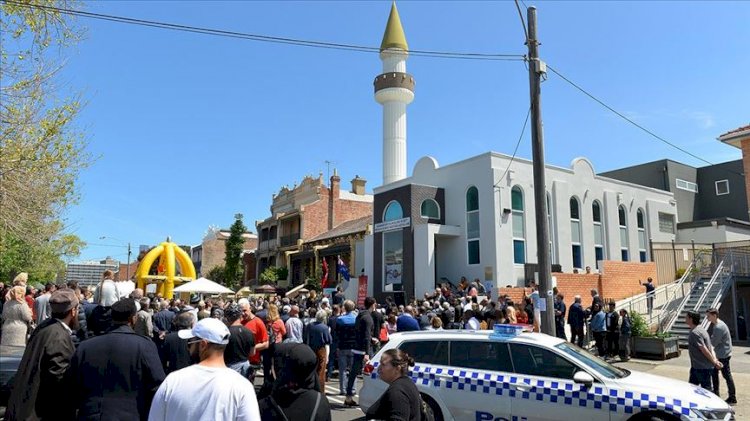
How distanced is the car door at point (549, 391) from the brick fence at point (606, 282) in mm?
14526

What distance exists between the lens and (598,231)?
29.7m

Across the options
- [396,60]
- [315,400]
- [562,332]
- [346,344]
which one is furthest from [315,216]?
[315,400]

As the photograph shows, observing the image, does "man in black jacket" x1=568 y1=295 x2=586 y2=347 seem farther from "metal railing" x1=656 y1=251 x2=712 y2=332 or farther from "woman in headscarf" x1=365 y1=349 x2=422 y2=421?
"woman in headscarf" x1=365 y1=349 x2=422 y2=421

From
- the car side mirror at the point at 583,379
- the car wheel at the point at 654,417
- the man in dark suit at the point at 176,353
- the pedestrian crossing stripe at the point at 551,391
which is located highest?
the man in dark suit at the point at 176,353

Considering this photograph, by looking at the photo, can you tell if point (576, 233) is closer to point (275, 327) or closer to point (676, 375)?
point (676, 375)

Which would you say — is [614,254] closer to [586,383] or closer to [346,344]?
[346,344]

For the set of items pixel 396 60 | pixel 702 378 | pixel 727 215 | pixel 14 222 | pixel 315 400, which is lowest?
pixel 702 378

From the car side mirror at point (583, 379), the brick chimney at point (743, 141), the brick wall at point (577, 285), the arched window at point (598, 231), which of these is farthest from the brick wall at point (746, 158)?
the car side mirror at point (583, 379)

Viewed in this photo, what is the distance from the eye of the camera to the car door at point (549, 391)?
6.51 meters

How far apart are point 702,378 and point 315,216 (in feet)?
121

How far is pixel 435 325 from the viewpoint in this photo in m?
12.7

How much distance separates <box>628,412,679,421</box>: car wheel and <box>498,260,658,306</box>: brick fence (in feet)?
49.1

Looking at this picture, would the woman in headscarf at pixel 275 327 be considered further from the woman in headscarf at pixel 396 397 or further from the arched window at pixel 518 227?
the arched window at pixel 518 227

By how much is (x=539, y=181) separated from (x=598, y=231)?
20930 mm
